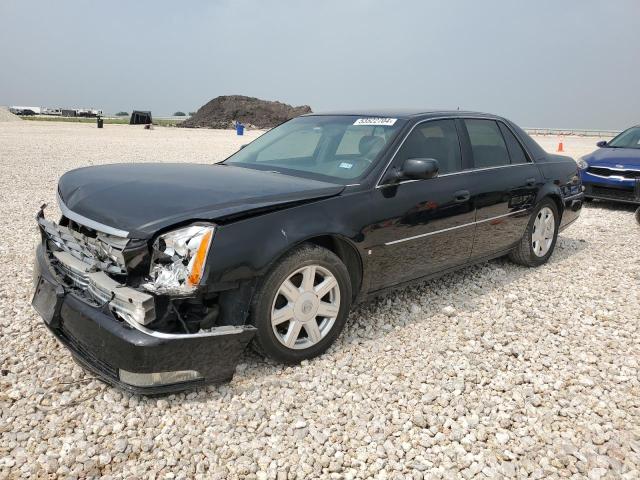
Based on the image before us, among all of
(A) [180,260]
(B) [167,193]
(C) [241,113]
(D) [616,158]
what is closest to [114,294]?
(A) [180,260]

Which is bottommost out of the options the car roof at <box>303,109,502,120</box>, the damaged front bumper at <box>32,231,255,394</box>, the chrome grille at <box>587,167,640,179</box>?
the damaged front bumper at <box>32,231,255,394</box>

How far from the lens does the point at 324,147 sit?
4.13 metres

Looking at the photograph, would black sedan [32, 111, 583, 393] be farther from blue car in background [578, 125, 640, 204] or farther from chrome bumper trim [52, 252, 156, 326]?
blue car in background [578, 125, 640, 204]

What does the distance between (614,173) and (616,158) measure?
0.32 metres

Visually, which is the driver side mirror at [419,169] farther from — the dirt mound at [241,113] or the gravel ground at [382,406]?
the dirt mound at [241,113]

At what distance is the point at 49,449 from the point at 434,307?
289 centimetres

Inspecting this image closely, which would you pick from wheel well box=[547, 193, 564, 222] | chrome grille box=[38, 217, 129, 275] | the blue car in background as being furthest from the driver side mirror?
the blue car in background

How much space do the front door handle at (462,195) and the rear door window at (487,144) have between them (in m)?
0.38

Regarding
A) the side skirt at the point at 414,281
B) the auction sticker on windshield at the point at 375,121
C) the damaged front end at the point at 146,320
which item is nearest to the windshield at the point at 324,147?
the auction sticker on windshield at the point at 375,121

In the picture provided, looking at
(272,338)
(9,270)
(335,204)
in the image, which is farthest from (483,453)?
(9,270)

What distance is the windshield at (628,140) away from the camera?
9.58m

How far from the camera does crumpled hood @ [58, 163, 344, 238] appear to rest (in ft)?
8.90

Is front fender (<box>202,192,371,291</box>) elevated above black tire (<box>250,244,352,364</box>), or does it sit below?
above

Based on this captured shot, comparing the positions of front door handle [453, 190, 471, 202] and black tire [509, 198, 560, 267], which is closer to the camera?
front door handle [453, 190, 471, 202]
